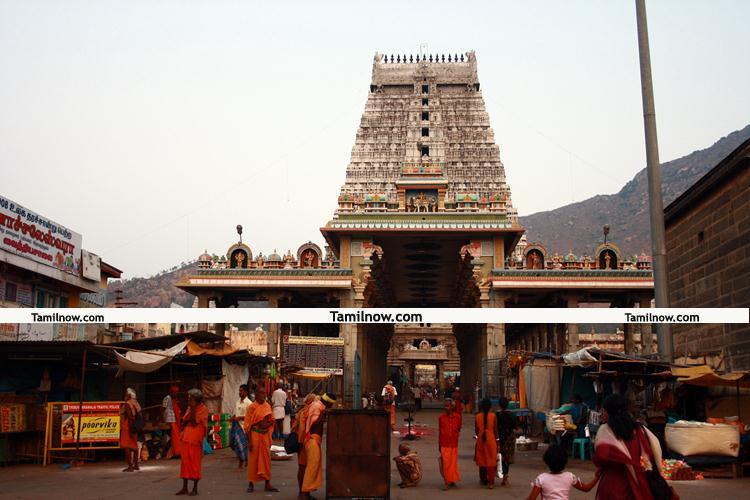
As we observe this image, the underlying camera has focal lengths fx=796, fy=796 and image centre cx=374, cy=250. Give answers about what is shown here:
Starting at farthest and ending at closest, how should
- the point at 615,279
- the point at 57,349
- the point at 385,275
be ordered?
the point at 385,275 → the point at 615,279 → the point at 57,349

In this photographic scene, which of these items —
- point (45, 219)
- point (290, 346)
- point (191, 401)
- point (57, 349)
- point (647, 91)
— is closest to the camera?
point (191, 401)

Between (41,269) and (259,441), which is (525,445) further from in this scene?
(41,269)

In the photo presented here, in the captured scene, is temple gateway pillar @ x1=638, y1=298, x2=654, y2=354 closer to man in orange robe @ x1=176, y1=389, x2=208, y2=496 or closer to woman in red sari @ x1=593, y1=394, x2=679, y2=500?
man in orange robe @ x1=176, y1=389, x2=208, y2=496

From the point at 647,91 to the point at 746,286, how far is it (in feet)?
14.9

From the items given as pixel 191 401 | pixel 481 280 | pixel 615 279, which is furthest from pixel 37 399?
pixel 615 279

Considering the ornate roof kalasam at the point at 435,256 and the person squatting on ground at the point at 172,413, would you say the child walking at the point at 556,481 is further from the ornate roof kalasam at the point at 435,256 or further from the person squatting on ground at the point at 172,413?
the ornate roof kalasam at the point at 435,256

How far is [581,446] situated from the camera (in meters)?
15.6

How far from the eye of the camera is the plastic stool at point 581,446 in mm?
15594

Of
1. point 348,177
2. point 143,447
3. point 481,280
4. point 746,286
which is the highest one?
point 348,177

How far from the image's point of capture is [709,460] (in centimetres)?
1316

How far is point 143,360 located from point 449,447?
6952 mm

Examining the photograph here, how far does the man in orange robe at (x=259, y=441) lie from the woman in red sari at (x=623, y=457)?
6.32m

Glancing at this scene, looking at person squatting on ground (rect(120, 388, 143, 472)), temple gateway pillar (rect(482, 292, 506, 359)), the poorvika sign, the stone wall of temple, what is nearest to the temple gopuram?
temple gateway pillar (rect(482, 292, 506, 359))

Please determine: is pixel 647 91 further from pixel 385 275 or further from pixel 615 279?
pixel 385 275
